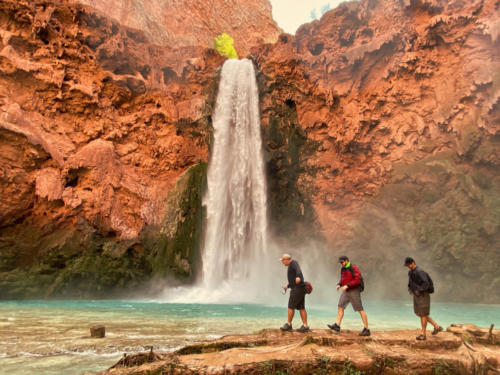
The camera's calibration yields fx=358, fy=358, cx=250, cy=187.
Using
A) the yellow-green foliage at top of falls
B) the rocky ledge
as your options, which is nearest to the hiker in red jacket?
the rocky ledge

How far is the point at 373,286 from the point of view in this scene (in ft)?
73.9

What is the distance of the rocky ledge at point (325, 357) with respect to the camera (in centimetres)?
409

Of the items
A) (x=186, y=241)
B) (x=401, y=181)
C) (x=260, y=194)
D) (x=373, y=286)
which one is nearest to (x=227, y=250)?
(x=186, y=241)

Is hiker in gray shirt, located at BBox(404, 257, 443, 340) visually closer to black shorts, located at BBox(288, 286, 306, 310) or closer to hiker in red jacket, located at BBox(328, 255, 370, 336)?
hiker in red jacket, located at BBox(328, 255, 370, 336)

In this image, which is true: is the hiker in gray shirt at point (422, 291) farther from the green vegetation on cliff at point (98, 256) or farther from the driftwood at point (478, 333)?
the green vegetation on cliff at point (98, 256)

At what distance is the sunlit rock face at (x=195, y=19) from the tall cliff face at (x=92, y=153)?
9.68m

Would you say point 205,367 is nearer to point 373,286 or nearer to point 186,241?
point 186,241

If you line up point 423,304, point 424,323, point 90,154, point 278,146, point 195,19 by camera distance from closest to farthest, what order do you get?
point 424,323
point 423,304
point 90,154
point 278,146
point 195,19

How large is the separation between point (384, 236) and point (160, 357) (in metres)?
21.1

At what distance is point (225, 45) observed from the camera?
45.4 m

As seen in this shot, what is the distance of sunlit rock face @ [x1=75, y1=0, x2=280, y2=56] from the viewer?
36969 mm

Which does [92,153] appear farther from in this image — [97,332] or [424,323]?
[424,323]

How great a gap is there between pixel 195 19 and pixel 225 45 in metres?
5.39

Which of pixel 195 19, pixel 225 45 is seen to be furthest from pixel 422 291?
pixel 195 19
